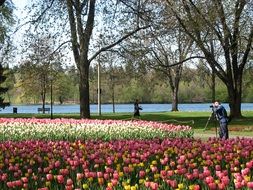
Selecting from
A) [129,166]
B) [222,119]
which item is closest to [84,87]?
[222,119]

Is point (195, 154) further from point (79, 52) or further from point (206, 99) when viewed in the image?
point (206, 99)

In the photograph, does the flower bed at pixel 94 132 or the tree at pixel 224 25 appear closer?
the flower bed at pixel 94 132

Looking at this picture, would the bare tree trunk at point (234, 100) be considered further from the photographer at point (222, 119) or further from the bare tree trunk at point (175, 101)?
the bare tree trunk at point (175, 101)

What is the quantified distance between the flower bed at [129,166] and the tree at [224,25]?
2196 cm

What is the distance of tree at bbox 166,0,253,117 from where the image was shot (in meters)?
32.6

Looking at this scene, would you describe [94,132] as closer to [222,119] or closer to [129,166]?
[222,119]

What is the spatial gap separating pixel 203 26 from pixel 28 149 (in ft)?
79.4

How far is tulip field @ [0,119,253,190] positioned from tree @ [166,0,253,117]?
17479 mm

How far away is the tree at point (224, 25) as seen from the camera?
3262cm

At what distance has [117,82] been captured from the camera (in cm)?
6888

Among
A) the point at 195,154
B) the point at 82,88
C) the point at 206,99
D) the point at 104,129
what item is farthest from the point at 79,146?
the point at 206,99

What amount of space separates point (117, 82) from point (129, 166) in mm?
61515

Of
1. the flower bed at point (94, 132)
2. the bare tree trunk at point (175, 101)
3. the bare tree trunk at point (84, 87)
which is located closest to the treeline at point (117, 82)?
the bare tree trunk at point (84, 87)

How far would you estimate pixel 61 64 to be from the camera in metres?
31.9
